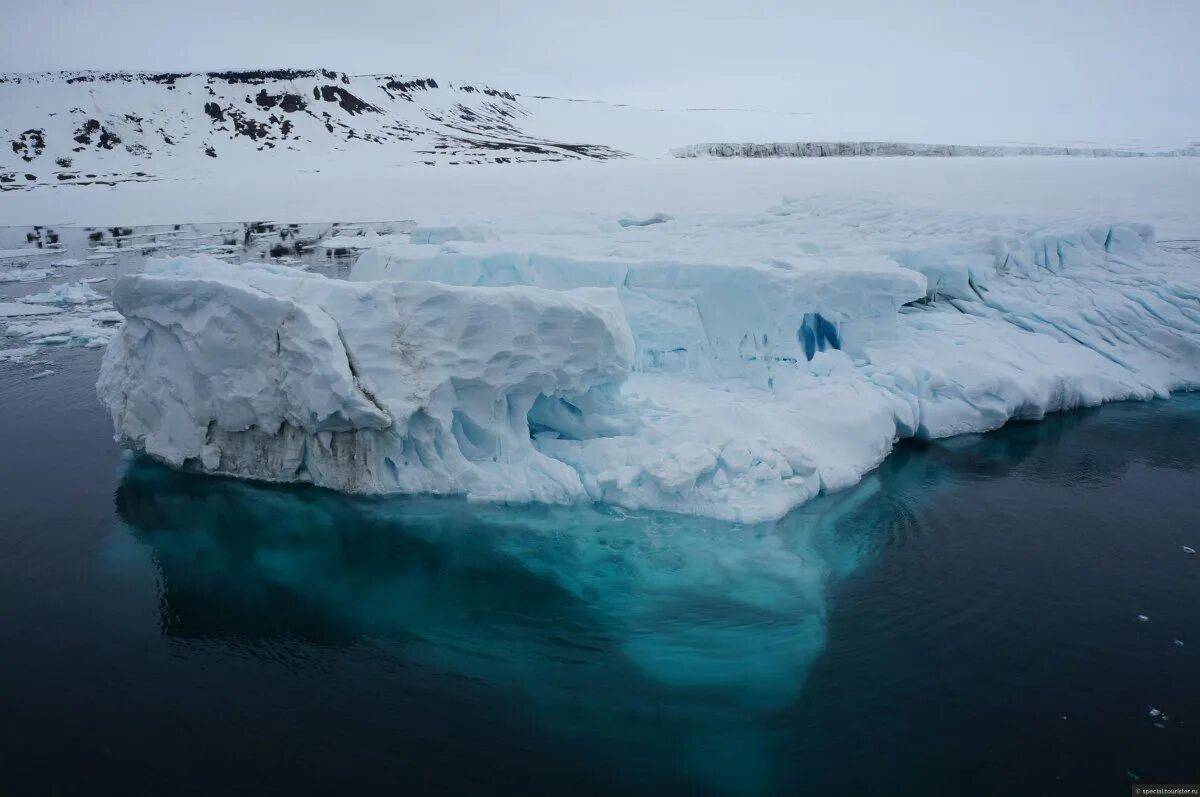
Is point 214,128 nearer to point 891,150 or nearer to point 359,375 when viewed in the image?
point 891,150

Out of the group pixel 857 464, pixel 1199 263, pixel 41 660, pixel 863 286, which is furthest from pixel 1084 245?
pixel 41 660

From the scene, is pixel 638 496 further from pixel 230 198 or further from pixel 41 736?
pixel 230 198

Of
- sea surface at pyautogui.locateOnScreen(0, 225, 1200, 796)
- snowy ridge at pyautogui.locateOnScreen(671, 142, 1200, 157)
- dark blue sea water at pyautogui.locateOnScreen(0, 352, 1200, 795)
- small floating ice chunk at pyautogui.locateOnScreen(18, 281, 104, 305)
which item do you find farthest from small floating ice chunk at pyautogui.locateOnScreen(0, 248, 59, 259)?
snowy ridge at pyautogui.locateOnScreen(671, 142, 1200, 157)

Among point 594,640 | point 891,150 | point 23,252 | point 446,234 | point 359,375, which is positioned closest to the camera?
point 594,640

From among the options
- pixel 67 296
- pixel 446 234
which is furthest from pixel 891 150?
pixel 67 296

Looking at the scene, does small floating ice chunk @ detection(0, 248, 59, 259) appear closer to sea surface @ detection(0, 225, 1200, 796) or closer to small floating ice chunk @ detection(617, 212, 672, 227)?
sea surface @ detection(0, 225, 1200, 796)

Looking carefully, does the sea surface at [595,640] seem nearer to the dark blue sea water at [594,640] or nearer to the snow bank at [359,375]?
the dark blue sea water at [594,640]
